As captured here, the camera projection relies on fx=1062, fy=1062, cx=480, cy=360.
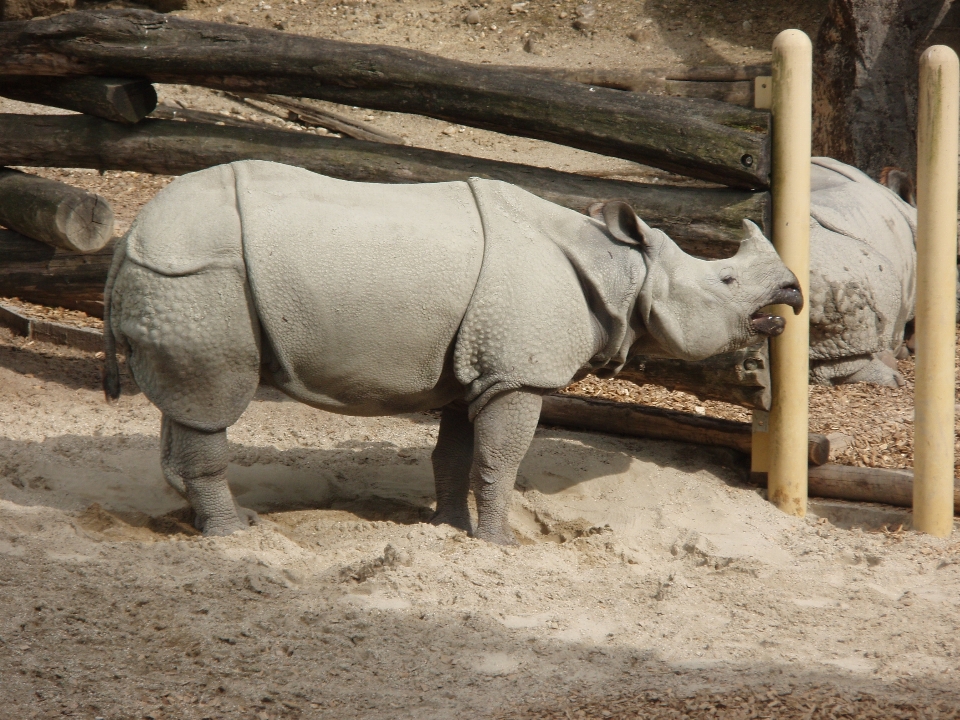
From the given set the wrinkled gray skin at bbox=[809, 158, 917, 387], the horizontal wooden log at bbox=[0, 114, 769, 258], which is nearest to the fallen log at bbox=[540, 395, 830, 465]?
the horizontal wooden log at bbox=[0, 114, 769, 258]

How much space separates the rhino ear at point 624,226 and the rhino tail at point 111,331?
185cm

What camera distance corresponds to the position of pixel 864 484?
5016mm

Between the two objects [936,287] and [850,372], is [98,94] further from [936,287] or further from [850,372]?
[850,372]

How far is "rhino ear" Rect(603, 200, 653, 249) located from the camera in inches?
163

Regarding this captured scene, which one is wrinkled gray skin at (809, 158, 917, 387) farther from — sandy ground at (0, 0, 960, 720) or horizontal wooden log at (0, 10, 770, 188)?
horizontal wooden log at (0, 10, 770, 188)

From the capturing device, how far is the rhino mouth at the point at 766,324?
4285mm

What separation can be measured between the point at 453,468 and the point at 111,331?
1.53m

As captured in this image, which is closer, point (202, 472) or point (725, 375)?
point (202, 472)

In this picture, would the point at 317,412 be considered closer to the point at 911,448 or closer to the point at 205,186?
the point at 205,186

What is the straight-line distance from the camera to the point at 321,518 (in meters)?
4.66

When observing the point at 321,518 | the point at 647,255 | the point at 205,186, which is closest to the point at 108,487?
the point at 321,518

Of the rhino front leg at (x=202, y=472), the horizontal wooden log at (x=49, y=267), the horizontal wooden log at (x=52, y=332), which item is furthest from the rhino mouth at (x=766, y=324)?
the horizontal wooden log at (x=52, y=332)

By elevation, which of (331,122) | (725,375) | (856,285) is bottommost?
(725,375)

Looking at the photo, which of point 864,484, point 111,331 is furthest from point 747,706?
point 111,331
